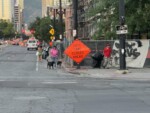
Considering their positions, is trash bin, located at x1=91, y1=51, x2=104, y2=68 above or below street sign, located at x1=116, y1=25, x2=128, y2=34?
below

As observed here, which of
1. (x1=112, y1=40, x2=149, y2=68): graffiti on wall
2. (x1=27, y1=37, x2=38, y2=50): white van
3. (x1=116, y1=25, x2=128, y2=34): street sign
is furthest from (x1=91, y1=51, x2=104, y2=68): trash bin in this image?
(x1=27, y1=37, x2=38, y2=50): white van

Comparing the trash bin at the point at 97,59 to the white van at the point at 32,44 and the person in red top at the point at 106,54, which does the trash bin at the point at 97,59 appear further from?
the white van at the point at 32,44

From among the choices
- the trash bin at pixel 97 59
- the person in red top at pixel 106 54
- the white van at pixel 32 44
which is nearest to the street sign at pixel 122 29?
the person in red top at pixel 106 54

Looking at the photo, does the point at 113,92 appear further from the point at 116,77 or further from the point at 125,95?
the point at 116,77

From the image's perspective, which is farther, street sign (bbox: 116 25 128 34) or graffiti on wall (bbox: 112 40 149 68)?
graffiti on wall (bbox: 112 40 149 68)

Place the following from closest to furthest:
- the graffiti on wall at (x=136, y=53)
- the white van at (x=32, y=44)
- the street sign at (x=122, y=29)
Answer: the street sign at (x=122, y=29), the graffiti on wall at (x=136, y=53), the white van at (x=32, y=44)

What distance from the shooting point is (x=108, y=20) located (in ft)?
115

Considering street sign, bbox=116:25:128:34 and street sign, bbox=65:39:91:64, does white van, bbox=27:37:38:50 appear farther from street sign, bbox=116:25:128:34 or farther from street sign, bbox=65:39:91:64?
street sign, bbox=116:25:128:34

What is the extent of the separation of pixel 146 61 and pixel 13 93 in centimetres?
1737

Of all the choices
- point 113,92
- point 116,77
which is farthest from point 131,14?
point 113,92

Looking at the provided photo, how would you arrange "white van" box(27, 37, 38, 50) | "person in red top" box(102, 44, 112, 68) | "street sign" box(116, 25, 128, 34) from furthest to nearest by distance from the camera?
"white van" box(27, 37, 38, 50) < "person in red top" box(102, 44, 112, 68) < "street sign" box(116, 25, 128, 34)

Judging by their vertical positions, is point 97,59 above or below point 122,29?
below

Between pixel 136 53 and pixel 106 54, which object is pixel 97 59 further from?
pixel 136 53

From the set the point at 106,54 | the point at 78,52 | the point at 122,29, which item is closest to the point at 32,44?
the point at 78,52
